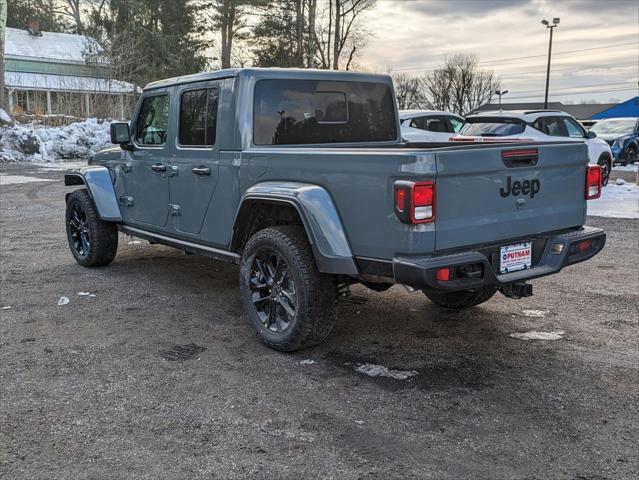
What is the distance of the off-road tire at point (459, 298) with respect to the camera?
200 inches

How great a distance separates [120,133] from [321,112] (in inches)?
83.8

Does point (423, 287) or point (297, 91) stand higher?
point (297, 91)

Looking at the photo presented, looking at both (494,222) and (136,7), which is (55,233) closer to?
(494,222)

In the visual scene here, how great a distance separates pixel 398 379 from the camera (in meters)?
3.85

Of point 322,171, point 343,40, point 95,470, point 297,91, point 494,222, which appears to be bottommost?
point 95,470

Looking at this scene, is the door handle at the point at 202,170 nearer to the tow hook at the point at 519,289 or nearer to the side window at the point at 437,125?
the tow hook at the point at 519,289

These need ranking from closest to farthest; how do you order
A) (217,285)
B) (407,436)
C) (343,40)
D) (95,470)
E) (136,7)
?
(95,470), (407,436), (217,285), (136,7), (343,40)

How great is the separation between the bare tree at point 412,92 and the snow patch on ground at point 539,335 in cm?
6216

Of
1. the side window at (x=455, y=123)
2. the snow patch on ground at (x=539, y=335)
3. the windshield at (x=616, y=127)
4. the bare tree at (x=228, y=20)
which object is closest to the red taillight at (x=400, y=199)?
the snow patch on ground at (x=539, y=335)

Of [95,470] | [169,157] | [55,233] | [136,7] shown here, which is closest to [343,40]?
[136,7]

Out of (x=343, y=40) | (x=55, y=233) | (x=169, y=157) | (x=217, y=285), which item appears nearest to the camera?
(x=169, y=157)

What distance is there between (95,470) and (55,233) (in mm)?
6809

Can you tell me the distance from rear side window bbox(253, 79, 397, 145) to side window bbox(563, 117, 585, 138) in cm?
978

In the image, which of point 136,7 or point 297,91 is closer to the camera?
point 297,91
